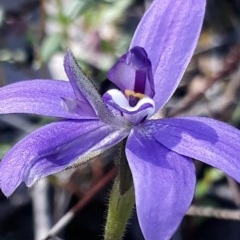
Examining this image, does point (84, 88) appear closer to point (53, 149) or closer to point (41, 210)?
point (53, 149)

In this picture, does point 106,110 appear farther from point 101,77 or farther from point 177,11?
point 101,77

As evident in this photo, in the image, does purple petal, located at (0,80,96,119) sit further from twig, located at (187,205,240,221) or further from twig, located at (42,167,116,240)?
twig, located at (187,205,240,221)

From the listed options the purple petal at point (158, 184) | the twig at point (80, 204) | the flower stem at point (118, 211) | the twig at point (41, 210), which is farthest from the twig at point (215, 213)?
the purple petal at point (158, 184)

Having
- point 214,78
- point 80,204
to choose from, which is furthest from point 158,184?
point 214,78

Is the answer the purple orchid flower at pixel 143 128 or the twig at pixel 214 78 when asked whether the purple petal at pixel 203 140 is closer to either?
the purple orchid flower at pixel 143 128

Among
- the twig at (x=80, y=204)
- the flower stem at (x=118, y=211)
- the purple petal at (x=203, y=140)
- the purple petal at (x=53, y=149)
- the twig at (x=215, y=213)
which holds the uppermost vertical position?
the purple petal at (x=203, y=140)

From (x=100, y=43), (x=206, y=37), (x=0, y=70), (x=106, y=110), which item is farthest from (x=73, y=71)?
(x=206, y=37)
